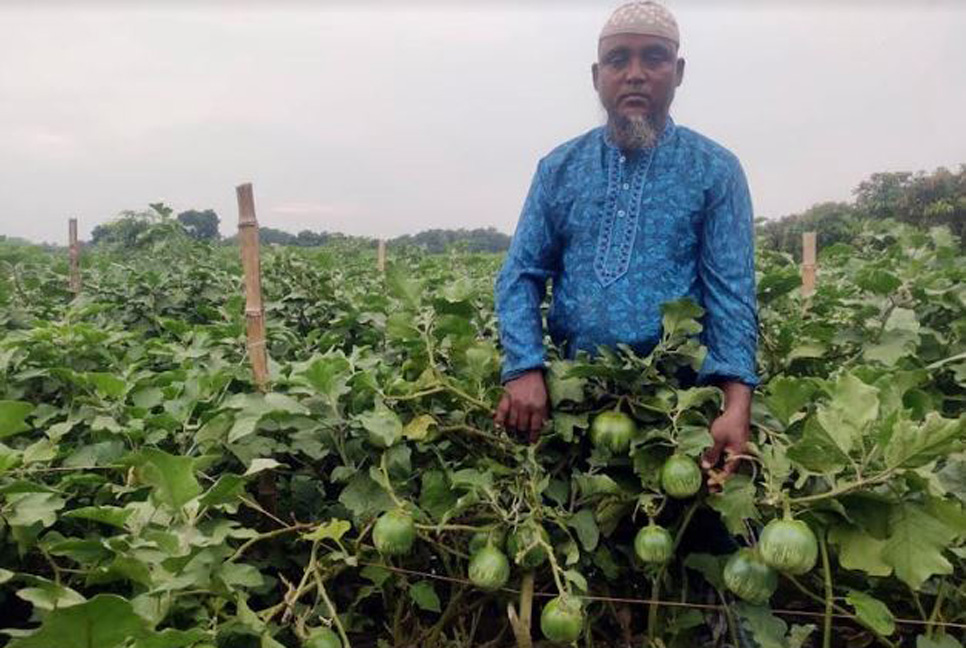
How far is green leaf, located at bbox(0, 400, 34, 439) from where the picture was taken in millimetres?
1414

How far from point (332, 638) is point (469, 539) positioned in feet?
1.48

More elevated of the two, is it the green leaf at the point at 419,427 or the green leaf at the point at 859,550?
the green leaf at the point at 419,427

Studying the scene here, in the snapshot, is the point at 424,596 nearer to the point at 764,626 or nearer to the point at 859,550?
the point at 764,626

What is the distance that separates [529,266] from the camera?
6.90 ft

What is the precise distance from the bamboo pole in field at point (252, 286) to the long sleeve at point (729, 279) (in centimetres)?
111

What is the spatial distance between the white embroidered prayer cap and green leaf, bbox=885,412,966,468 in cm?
113

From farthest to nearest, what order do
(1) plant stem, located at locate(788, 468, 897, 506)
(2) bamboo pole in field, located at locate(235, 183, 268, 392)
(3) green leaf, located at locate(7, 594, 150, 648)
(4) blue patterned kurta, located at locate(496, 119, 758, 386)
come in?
(2) bamboo pole in field, located at locate(235, 183, 268, 392), (4) blue patterned kurta, located at locate(496, 119, 758, 386), (1) plant stem, located at locate(788, 468, 897, 506), (3) green leaf, located at locate(7, 594, 150, 648)

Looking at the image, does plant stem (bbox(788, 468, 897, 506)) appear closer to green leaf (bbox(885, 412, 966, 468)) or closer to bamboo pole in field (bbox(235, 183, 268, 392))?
green leaf (bbox(885, 412, 966, 468))

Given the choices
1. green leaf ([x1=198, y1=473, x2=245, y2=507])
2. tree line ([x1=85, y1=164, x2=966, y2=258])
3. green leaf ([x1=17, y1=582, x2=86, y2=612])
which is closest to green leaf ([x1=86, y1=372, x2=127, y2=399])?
green leaf ([x1=198, y1=473, x2=245, y2=507])

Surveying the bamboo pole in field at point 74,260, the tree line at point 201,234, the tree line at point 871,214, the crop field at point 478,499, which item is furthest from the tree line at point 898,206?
the crop field at point 478,499

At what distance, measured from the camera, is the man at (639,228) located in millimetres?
1924

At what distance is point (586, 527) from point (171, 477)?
841mm

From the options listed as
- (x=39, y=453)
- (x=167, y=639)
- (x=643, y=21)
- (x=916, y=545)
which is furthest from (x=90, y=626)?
(x=643, y=21)

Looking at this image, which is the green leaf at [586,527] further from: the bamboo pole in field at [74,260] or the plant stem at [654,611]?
the bamboo pole in field at [74,260]
